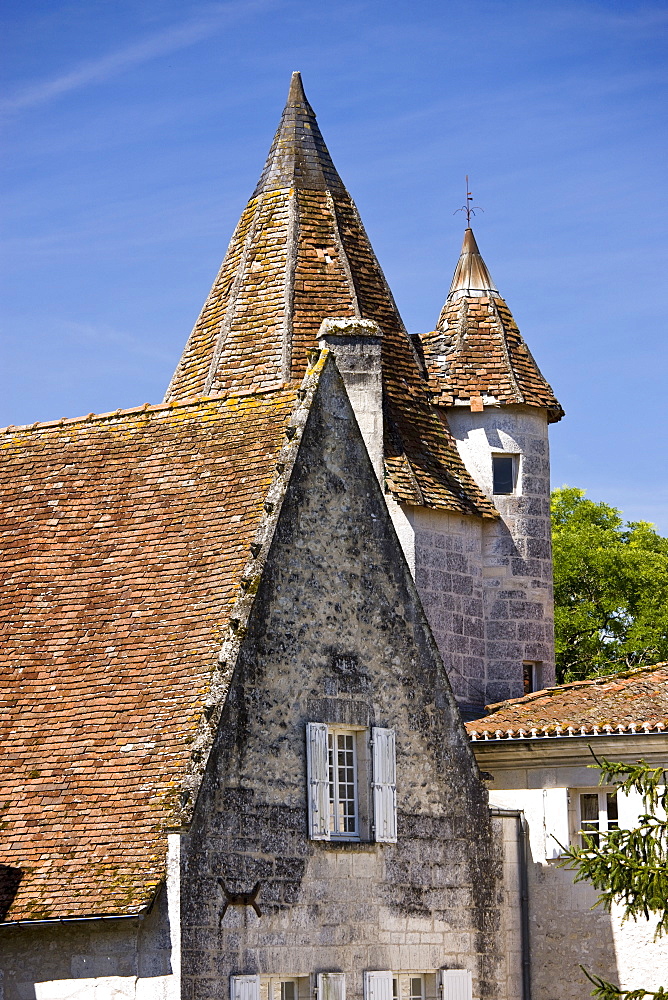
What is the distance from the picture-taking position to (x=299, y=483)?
1956 cm

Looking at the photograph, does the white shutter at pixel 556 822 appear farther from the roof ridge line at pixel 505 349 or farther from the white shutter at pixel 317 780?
the roof ridge line at pixel 505 349

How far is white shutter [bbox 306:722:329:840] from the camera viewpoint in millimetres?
18672

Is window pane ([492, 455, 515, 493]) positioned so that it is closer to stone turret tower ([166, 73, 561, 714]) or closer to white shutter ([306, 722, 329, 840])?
stone turret tower ([166, 73, 561, 714])

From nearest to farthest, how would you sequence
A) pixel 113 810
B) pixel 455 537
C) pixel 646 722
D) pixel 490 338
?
pixel 113 810, pixel 646 722, pixel 455 537, pixel 490 338

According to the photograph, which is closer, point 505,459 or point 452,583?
point 452,583

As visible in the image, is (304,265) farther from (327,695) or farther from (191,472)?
(327,695)

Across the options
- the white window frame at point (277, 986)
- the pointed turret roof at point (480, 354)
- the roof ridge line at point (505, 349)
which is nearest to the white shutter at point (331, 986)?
the white window frame at point (277, 986)

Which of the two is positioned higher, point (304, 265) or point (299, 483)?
point (304, 265)

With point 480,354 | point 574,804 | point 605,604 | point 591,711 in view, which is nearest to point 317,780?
point 574,804

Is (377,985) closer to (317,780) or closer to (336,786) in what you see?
(336,786)

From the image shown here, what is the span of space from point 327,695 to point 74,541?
368 cm

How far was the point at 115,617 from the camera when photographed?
64.0 ft

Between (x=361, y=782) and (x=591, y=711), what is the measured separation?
3.38 m

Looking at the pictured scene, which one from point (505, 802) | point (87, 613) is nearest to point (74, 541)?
point (87, 613)
